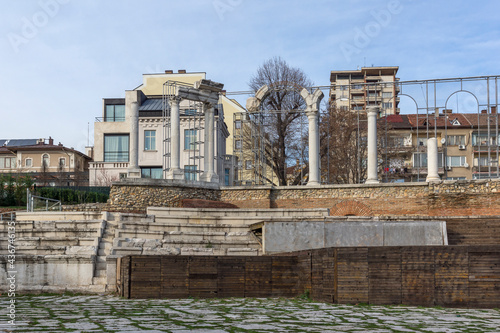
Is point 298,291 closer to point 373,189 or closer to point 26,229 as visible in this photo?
point 26,229

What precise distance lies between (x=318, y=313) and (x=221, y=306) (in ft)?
7.42

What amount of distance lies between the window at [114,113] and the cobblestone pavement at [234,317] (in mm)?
45503

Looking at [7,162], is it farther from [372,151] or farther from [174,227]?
[174,227]

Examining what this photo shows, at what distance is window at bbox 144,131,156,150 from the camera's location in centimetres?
5281

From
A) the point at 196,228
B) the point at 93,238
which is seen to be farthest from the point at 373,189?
the point at 93,238

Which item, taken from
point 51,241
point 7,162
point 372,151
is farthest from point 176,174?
point 7,162

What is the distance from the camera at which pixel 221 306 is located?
12.5m

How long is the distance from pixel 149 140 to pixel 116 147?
459 cm

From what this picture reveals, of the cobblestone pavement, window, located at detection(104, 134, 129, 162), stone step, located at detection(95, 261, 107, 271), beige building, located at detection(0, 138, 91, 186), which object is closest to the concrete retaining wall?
stone step, located at detection(95, 261, 107, 271)

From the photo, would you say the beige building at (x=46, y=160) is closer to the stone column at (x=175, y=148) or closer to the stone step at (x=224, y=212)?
the stone column at (x=175, y=148)

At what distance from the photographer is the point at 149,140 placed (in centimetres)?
5294

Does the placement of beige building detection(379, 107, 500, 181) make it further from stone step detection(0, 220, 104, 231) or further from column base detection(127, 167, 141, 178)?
stone step detection(0, 220, 104, 231)

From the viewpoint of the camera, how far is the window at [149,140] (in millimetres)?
52812

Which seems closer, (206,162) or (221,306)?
(221,306)
